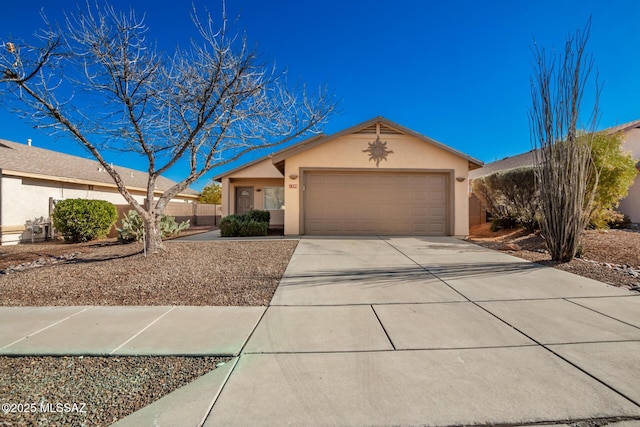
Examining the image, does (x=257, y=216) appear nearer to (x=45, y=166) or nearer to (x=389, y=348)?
(x=45, y=166)

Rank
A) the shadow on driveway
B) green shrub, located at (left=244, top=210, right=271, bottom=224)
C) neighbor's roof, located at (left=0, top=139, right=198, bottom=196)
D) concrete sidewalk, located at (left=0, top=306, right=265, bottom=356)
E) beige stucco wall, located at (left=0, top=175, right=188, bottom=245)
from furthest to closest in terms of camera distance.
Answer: green shrub, located at (left=244, top=210, right=271, bottom=224), neighbor's roof, located at (left=0, top=139, right=198, bottom=196), beige stucco wall, located at (left=0, top=175, right=188, bottom=245), the shadow on driveway, concrete sidewalk, located at (left=0, top=306, right=265, bottom=356)

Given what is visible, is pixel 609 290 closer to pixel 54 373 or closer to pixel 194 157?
pixel 54 373

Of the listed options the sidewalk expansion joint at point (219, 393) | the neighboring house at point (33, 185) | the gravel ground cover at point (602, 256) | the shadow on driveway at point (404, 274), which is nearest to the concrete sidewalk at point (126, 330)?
the sidewalk expansion joint at point (219, 393)

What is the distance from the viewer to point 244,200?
58.7ft

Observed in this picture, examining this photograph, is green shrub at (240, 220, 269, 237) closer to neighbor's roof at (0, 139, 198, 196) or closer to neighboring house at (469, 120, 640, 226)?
neighbor's roof at (0, 139, 198, 196)

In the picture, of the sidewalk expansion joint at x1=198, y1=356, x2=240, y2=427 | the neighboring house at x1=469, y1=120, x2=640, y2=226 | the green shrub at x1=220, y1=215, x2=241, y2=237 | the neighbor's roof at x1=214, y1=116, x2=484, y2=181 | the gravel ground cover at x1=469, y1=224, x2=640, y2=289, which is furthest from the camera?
the neighboring house at x1=469, y1=120, x2=640, y2=226

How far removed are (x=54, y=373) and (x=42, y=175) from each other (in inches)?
515

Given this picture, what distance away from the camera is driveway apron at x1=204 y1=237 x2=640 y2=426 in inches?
80.2

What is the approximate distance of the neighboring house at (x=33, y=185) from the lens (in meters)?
10.7

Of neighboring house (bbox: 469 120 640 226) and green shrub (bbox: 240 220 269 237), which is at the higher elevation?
neighboring house (bbox: 469 120 640 226)

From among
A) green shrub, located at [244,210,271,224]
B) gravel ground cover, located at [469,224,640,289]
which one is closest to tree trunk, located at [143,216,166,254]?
green shrub, located at [244,210,271,224]

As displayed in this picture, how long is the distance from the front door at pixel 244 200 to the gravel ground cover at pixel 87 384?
15284 millimetres

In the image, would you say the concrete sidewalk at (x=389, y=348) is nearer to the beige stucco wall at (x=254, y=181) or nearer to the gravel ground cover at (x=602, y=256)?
the gravel ground cover at (x=602, y=256)

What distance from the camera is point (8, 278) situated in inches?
210
